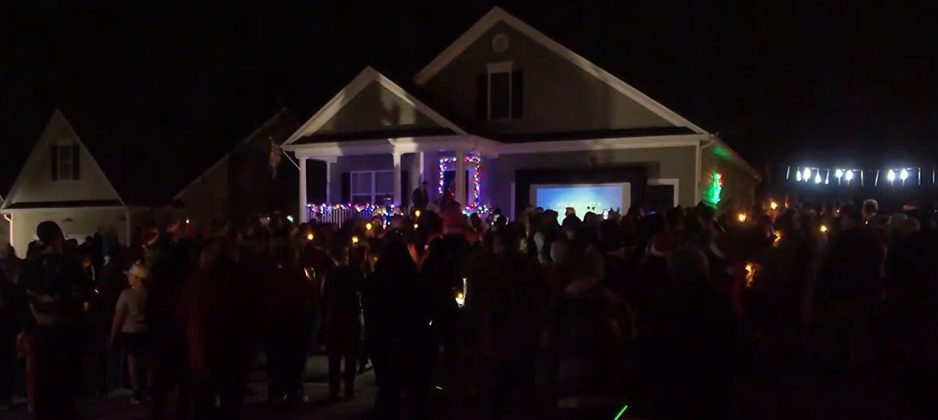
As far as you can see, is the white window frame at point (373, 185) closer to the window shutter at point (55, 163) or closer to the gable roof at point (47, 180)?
the gable roof at point (47, 180)

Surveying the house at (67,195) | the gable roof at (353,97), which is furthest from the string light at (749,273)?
the house at (67,195)

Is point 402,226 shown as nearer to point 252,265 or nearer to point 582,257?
point 252,265

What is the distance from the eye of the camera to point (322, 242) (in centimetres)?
1025

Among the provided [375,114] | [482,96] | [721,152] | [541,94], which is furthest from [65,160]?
[721,152]

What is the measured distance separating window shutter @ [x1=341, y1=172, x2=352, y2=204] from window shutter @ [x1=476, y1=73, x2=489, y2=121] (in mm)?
4252

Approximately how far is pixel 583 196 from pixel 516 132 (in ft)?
8.05

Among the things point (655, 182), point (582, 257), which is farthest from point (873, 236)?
point (655, 182)

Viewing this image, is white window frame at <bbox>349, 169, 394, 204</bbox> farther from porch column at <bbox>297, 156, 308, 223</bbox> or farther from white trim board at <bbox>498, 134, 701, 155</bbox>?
white trim board at <bbox>498, 134, 701, 155</bbox>

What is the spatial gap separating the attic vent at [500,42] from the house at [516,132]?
1.0 inches

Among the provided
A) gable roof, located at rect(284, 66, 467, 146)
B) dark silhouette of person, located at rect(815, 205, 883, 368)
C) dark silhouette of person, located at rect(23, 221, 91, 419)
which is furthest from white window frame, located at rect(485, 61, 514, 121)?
dark silhouette of person, located at rect(23, 221, 91, 419)

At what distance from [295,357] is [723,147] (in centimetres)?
1497

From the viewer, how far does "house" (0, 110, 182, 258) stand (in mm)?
26125

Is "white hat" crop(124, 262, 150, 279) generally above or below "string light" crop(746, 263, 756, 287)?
above

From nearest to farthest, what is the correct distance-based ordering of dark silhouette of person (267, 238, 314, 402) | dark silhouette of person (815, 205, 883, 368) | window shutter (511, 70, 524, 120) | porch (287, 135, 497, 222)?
dark silhouette of person (267, 238, 314, 402), dark silhouette of person (815, 205, 883, 368), porch (287, 135, 497, 222), window shutter (511, 70, 524, 120)
